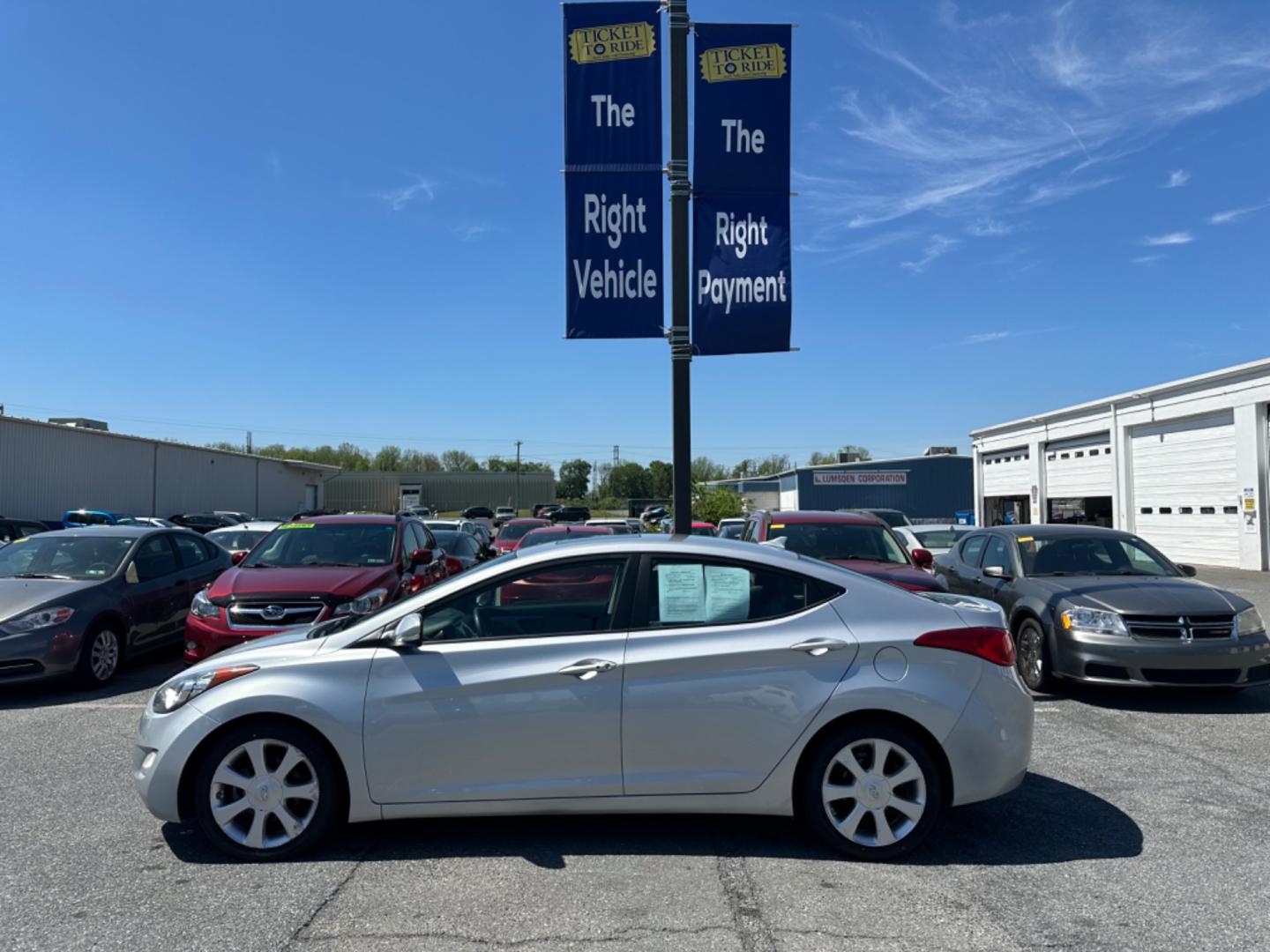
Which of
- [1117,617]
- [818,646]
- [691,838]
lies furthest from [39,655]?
[1117,617]

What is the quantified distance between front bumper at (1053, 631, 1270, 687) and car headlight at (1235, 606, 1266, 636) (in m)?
0.06

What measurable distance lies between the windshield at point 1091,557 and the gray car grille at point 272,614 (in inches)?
272

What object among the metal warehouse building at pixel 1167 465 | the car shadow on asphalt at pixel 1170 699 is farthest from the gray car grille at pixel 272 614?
the metal warehouse building at pixel 1167 465

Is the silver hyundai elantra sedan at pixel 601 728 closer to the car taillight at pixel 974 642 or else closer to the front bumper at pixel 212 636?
the car taillight at pixel 974 642

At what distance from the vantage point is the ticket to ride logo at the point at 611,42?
28.3ft

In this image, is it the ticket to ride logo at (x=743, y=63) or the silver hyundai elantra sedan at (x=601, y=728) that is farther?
the ticket to ride logo at (x=743, y=63)

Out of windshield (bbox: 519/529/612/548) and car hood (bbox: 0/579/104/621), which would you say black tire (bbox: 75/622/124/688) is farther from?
windshield (bbox: 519/529/612/548)

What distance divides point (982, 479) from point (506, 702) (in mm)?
37984

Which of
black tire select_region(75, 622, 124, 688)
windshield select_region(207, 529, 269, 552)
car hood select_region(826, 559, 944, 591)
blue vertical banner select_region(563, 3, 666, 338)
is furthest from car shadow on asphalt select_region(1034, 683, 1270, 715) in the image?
windshield select_region(207, 529, 269, 552)

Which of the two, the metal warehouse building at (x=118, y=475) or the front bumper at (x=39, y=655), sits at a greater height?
the metal warehouse building at (x=118, y=475)

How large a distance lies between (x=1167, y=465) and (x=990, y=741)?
2561 cm

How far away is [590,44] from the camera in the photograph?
28.3 feet

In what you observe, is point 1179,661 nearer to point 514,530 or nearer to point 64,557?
point 64,557

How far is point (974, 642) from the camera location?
4.44 meters
